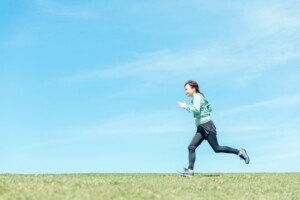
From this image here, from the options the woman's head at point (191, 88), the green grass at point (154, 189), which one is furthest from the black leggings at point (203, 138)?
the green grass at point (154, 189)

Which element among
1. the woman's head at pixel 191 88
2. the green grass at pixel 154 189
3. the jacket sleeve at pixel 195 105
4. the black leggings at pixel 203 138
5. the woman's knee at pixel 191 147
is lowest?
the green grass at pixel 154 189

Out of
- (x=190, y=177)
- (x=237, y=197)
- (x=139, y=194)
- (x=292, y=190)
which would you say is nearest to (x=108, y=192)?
(x=139, y=194)

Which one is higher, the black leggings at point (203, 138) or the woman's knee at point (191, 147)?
the black leggings at point (203, 138)

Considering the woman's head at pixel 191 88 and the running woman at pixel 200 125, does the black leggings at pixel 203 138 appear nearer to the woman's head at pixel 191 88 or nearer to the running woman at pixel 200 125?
the running woman at pixel 200 125

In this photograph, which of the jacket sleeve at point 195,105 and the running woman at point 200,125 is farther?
the running woman at point 200,125

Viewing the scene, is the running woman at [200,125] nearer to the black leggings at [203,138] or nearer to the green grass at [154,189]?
the black leggings at [203,138]

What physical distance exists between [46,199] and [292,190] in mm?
7439

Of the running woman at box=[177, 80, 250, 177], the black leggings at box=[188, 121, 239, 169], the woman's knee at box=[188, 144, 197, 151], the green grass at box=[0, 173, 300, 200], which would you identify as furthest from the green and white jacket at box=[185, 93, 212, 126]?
the green grass at box=[0, 173, 300, 200]

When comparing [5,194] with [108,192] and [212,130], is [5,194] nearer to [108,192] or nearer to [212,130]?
[108,192]

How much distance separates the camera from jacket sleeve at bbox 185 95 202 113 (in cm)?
2020

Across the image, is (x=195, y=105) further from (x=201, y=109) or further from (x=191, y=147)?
(x=191, y=147)

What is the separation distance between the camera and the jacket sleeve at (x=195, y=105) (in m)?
20.2

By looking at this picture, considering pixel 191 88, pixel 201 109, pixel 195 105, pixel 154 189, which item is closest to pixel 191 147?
pixel 201 109

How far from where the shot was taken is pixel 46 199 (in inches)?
487
